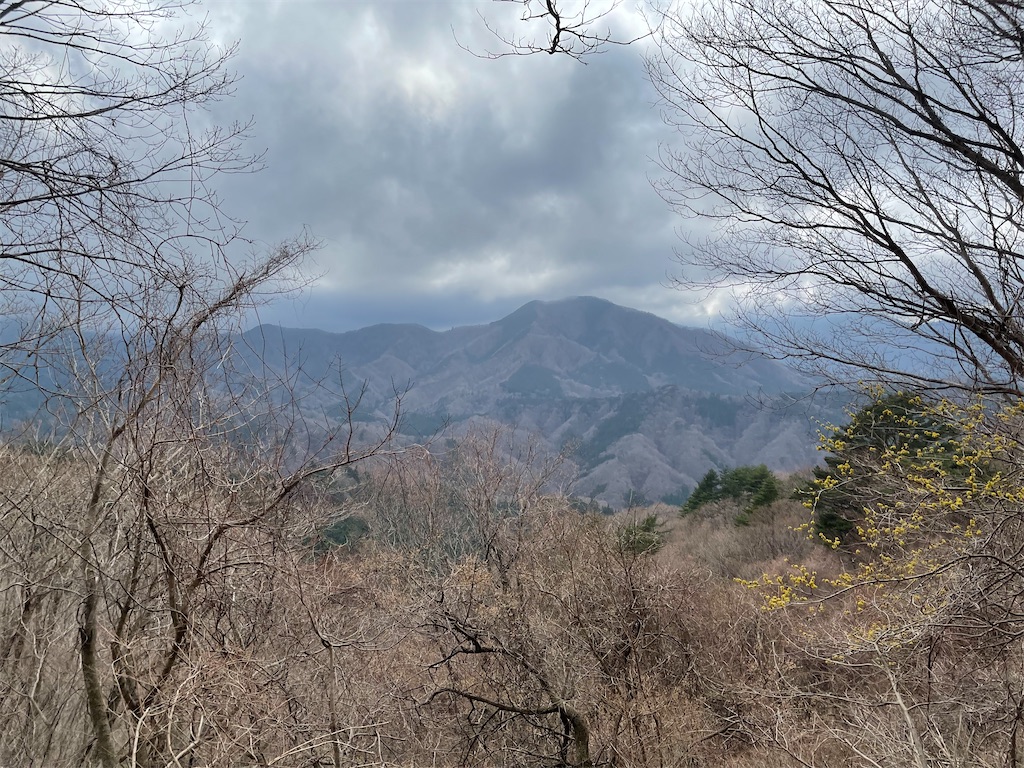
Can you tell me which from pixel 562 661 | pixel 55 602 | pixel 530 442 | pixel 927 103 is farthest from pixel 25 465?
pixel 530 442

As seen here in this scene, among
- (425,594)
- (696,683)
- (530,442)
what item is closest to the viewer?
(425,594)

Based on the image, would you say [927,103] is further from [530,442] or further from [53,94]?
[530,442]

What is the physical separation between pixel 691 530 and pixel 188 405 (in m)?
35.9

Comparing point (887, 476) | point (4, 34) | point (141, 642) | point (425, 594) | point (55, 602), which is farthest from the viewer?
point (425, 594)

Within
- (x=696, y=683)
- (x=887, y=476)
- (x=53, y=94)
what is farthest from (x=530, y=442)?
(x=53, y=94)

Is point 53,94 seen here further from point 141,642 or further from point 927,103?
point 927,103

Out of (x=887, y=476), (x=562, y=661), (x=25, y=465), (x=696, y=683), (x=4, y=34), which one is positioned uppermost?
(x=4, y=34)

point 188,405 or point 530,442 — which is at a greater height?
point 188,405

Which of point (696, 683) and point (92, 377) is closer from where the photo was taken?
point (92, 377)

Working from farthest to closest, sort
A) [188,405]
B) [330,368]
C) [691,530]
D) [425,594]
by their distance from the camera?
[691,530] → [425,594] → [330,368] → [188,405]

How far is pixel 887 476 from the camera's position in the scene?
Answer: 19.6 ft

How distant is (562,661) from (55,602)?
7186 millimetres

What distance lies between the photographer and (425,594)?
10836 millimetres

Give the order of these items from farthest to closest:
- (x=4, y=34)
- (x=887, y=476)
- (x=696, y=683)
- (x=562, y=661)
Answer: (x=696, y=683) → (x=562, y=661) → (x=887, y=476) → (x=4, y=34)
